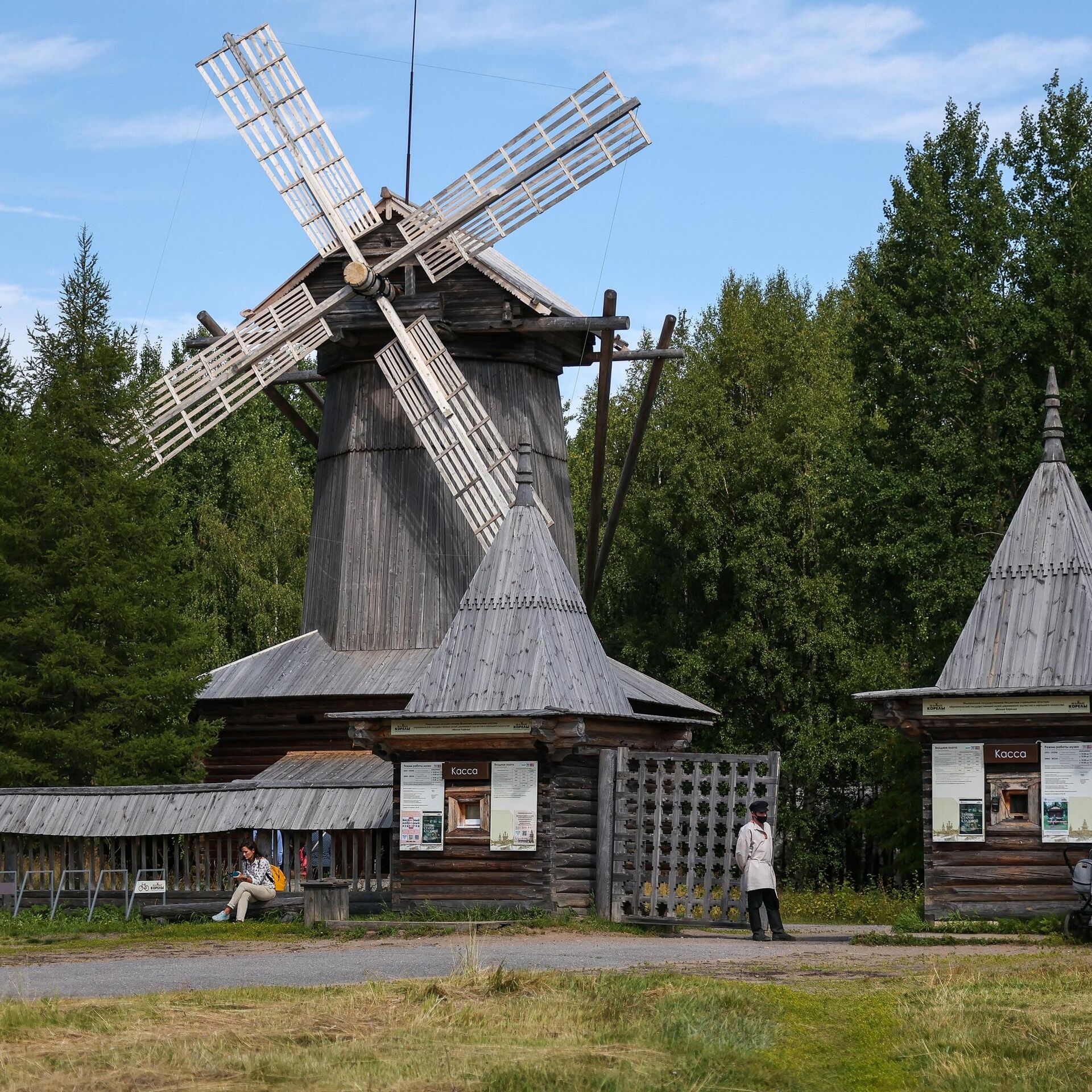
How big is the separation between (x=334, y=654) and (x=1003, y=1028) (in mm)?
17988

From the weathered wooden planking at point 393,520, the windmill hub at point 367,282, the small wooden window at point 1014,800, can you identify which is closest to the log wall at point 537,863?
the small wooden window at point 1014,800

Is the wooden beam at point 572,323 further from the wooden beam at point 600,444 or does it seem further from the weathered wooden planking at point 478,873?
the weathered wooden planking at point 478,873

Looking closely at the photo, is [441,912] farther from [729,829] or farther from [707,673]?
[707,673]

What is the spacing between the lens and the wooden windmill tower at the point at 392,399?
1028 inches

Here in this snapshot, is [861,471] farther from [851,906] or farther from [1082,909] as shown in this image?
[1082,909]

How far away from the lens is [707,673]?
3744 centimetres

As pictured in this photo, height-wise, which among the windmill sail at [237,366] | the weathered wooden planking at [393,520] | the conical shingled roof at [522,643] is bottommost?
the conical shingled roof at [522,643]

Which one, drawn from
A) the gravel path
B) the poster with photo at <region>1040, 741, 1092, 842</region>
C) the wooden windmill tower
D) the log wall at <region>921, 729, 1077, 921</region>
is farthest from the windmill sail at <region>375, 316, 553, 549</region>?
the poster with photo at <region>1040, 741, 1092, 842</region>

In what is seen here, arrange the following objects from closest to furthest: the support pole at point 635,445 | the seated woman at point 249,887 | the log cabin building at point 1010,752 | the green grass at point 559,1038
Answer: the green grass at point 559,1038
the log cabin building at point 1010,752
the seated woman at point 249,887
the support pole at point 635,445

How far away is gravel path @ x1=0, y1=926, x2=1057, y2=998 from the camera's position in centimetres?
1284

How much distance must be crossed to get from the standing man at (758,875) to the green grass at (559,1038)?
5757mm

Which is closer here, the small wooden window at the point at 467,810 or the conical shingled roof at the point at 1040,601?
the conical shingled roof at the point at 1040,601

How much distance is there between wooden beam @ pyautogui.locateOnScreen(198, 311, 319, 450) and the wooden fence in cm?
851

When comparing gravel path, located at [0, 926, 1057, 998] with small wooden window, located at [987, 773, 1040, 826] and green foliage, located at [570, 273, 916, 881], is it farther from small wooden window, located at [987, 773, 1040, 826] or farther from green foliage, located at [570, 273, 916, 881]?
green foliage, located at [570, 273, 916, 881]
